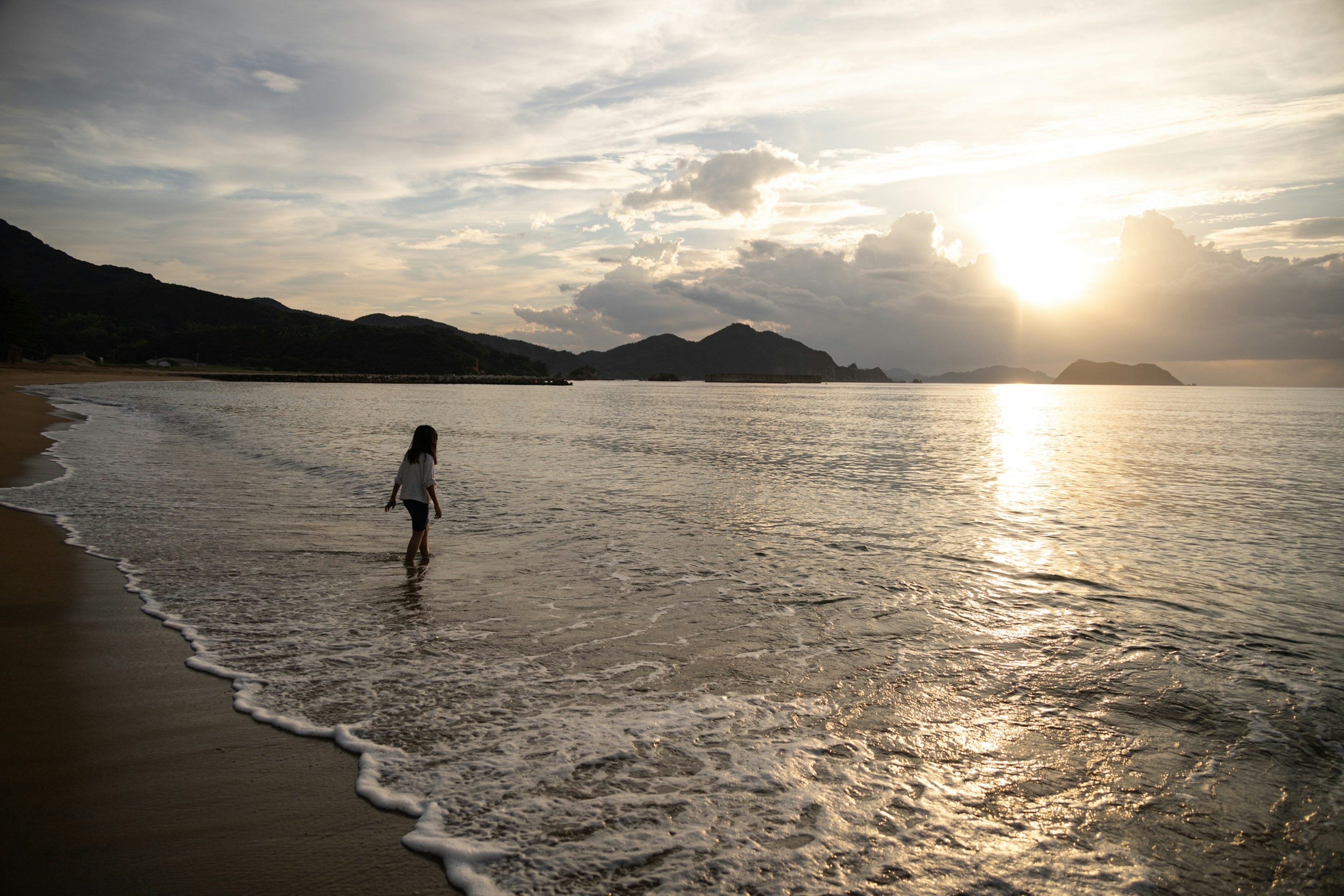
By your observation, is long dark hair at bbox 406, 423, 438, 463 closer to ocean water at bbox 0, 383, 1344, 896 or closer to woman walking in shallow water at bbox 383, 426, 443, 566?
woman walking in shallow water at bbox 383, 426, 443, 566

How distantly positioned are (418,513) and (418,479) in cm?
54

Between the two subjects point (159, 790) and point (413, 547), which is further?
point (413, 547)

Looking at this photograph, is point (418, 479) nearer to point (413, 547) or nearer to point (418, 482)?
point (418, 482)

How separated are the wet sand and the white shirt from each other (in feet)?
12.5

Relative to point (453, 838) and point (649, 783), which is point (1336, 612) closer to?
point (649, 783)

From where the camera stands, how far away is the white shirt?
427 inches

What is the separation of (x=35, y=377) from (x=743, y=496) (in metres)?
108

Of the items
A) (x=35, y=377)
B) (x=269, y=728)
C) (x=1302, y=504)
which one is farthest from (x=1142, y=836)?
(x=35, y=377)

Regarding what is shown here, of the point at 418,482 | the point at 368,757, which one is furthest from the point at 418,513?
the point at 368,757

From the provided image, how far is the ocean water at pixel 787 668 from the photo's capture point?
4.41m

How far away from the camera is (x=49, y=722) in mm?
5348

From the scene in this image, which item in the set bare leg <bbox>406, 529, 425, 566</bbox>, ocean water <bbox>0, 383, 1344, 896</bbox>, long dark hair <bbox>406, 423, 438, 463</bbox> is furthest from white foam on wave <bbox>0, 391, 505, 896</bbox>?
long dark hair <bbox>406, 423, 438, 463</bbox>

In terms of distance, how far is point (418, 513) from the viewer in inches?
428

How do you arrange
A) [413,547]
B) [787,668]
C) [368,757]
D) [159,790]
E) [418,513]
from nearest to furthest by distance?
[159,790] → [368,757] → [787,668] → [418,513] → [413,547]
